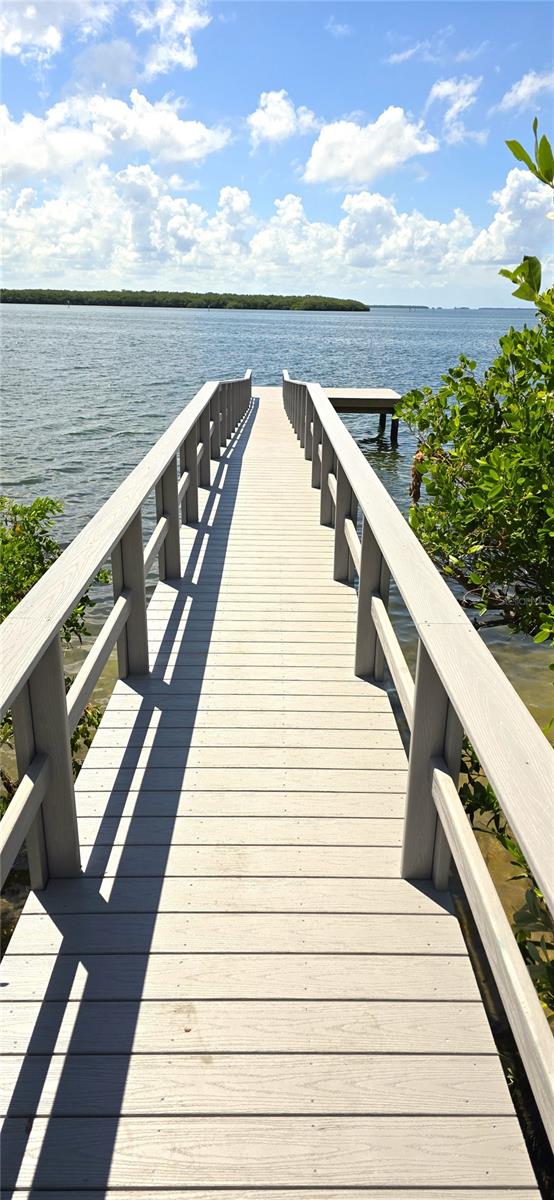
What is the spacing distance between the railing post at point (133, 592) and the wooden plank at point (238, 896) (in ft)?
4.54

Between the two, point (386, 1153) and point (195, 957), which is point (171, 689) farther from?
point (386, 1153)

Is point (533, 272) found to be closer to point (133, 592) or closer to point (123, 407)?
point (133, 592)

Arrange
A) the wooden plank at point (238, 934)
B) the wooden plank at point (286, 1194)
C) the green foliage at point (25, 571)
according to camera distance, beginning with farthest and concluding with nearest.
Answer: the green foliage at point (25, 571), the wooden plank at point (238, 934), the wooden plank at point (286, 1194)

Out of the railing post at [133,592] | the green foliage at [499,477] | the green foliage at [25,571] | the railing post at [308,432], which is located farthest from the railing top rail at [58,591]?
the railing post at [308,432]

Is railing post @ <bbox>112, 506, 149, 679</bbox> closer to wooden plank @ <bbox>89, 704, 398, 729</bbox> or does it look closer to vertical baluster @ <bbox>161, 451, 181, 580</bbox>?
wooden plank @ <bbox>89, 704, 398, 729</bbox>

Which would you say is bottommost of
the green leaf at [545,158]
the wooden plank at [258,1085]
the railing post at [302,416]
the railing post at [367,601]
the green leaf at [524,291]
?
the railing post at [302,416]

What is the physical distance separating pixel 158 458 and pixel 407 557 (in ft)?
6.33

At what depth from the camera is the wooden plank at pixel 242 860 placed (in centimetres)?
264

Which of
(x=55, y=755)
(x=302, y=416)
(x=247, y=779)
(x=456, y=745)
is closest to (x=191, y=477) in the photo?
(x=247, y=779)

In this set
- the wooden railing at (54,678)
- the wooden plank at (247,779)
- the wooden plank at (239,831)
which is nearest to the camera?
the wooden railing at (54,678)

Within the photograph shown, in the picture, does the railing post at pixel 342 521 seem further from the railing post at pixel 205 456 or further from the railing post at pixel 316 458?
the railing post at pixel 316 458

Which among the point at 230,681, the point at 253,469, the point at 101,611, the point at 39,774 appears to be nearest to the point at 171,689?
the point at 230,681

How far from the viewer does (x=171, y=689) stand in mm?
3902

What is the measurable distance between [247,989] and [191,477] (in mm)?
4600
